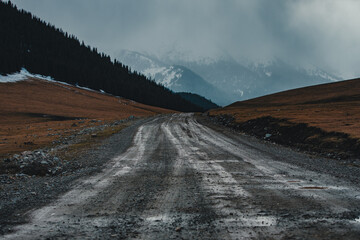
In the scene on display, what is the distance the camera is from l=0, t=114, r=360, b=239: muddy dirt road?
5156 millimetres

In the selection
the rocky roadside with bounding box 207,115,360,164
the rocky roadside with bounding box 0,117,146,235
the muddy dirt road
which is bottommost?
the rocky roadside with bounding box 0,117,146,235

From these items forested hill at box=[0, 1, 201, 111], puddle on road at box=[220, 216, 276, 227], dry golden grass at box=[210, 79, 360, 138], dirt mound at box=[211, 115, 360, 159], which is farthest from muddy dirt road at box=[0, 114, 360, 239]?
forested hill at box=[0, 1, 201, 111]

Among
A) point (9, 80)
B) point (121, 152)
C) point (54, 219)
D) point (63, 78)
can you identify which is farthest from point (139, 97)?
point (54, 219)

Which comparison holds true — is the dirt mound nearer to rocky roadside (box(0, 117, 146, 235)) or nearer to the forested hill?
rocky roadside (box(0, 117, 146, 235))

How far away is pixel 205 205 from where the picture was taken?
6734 mm

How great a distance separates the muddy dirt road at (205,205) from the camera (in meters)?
5.16

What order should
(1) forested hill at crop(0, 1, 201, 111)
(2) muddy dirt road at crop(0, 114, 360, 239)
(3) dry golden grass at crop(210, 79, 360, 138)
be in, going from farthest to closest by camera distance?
1. (1) forested hill at crop(0, 1, 201, 111)
2. (3) dry golden grass at crop(210, 79, 360, 138)
3. (2) muddy dirt road at crop(0, 114, 360, 239)

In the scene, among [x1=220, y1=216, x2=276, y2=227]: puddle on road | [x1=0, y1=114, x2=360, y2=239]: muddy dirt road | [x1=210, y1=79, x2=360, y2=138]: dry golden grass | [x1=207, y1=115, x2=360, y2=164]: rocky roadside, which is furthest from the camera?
[x1=210, y1=79, x2=360, y2=138]: dry golden grass

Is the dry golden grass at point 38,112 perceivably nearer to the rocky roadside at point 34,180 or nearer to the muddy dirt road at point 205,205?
the rocky roadside at point 34,180

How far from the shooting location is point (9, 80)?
4235 inches

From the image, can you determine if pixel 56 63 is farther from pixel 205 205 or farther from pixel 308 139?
pixel 205 205

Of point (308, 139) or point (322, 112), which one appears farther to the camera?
point (322, 112)

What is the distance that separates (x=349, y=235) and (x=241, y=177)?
5.16 meters

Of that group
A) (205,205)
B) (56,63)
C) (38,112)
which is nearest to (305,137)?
(205,205)
